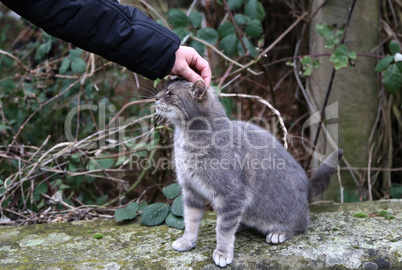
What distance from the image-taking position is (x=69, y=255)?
6.59 ft

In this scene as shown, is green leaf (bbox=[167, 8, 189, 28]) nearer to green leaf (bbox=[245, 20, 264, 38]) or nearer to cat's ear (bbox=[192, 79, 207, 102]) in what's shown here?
green leaf (bbox=[245, 20, 264, 38])

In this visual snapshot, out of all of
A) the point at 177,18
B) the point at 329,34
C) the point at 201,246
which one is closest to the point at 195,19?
the point at 177,18

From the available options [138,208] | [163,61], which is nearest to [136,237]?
[138,208]

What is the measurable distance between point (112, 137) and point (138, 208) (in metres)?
1.02

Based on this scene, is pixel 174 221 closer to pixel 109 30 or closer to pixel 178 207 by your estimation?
pixel 178 207

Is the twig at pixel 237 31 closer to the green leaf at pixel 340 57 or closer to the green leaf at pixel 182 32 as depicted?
the green leaf at pixel 182 32

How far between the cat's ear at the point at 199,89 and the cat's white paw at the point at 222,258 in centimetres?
83

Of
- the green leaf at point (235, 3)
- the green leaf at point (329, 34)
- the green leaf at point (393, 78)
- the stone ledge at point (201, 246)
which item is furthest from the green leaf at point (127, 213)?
the green leaf at point (393, 78)

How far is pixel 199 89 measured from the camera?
205cm

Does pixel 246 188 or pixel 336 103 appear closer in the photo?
pixel 246 188

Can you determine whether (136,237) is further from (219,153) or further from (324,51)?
(324,51)

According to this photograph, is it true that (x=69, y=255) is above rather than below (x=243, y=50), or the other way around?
below

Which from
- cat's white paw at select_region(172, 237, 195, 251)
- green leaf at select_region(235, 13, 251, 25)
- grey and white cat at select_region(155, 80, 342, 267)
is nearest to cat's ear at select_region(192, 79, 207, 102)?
grey and white cat at select_region(155, 80, 342, 267)

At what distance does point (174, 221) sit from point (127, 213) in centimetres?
31
